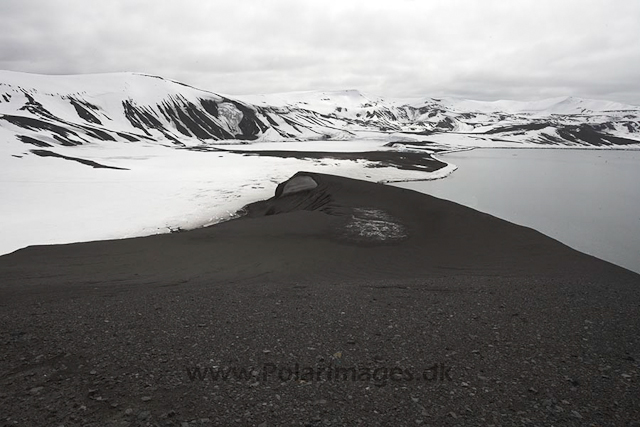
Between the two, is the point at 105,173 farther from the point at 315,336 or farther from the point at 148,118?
the point at 148,118

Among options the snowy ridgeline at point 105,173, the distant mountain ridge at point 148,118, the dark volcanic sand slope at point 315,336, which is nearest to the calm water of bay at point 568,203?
the dark volcanic sand slope at point 315,336

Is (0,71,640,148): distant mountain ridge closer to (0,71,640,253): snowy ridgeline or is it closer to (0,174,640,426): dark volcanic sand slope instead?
(0,71,640,253): snowy ridgeline

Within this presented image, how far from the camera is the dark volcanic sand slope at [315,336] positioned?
183 inches

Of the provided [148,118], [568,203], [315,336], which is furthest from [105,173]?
[148,118]

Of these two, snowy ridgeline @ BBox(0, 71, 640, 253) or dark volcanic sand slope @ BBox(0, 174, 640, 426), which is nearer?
dark volcanic sand slope @ BBox(0, 174, 640, 426)

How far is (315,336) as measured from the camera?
21.0ft

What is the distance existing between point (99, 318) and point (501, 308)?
710 cm

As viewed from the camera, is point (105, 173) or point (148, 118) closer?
point (105, 173)

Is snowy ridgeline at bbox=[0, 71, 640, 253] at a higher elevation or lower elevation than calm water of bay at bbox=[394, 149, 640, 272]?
higher

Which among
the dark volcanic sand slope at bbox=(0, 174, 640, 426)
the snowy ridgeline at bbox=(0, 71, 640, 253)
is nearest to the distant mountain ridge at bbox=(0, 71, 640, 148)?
the snowy ridgeline at bbox=(0, 71, 640, 253)

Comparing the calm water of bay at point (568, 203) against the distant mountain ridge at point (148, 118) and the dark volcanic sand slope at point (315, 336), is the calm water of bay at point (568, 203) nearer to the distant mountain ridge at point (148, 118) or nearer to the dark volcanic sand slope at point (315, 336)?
the dark volcanic sand slope at point (315, 336)

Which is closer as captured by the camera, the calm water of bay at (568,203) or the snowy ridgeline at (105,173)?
the calm water of bay at (568,203)

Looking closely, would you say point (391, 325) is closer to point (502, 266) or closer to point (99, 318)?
point (99, 318)

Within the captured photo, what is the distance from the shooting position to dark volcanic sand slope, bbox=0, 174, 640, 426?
4.65 m
